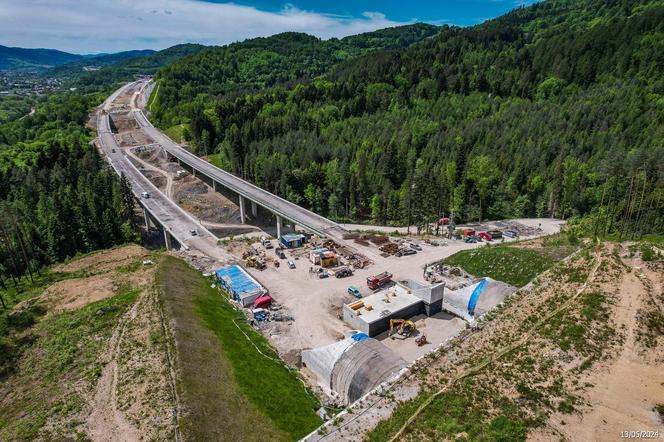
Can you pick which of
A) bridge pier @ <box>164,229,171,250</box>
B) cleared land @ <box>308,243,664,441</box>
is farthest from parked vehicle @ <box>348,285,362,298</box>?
bridge pier @ <box>164,229,171,250</box>

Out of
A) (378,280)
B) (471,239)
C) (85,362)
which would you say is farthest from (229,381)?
(471,239)

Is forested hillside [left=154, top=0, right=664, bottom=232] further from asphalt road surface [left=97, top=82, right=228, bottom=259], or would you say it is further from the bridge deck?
asphalt road surface [left=97, top=82, right=228, bottom=259]

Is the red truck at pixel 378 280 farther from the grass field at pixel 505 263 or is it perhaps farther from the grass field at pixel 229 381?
the grass field at pixel 229 381

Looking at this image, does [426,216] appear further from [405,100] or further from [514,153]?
[405,100]

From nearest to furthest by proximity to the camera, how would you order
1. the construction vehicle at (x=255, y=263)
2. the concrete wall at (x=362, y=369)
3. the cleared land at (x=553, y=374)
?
the cleared land at (x=553, y=374) → the concrete wall at (x=362, y=369) → the construction vehicle at (x=255, y=263)

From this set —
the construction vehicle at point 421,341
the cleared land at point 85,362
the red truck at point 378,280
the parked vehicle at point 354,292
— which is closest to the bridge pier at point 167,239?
the cleared land at point 85,362

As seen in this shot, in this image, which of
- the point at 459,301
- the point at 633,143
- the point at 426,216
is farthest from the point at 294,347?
the point at 633,143

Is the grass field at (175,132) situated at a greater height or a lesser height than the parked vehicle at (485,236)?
greater
